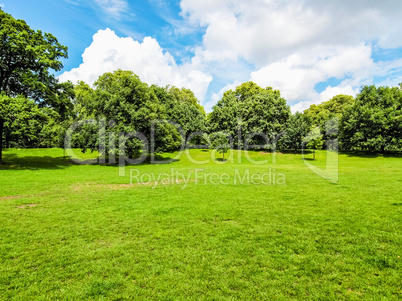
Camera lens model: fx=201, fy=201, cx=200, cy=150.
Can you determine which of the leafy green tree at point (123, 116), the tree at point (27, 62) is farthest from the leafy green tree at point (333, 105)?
the tree at point (27, 62)

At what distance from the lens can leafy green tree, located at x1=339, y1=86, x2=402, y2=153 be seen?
41438 mm

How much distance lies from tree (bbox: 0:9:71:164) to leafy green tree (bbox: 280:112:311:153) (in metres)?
42.6

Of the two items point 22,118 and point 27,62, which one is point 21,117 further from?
point 27,62

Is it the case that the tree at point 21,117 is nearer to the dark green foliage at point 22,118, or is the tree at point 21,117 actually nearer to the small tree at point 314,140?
the dark green foliage at point 22,118

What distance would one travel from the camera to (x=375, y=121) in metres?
41.9

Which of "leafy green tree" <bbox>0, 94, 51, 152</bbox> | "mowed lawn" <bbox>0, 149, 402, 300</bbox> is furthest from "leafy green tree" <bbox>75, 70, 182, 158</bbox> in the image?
"mowed lawn" <bbox>0, 149, 402, 300</bbox>

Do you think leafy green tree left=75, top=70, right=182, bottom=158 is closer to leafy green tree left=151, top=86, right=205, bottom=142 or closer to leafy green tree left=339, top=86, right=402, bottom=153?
leafy green tree left=151, top=86, right=205, bottom=142

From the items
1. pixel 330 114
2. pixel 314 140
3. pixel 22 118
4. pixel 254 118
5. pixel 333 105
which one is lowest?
pixel 314 140

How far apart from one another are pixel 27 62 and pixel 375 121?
2377 inches

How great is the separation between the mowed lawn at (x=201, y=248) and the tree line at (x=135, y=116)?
56.4 feet

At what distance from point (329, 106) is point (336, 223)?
3074 inches

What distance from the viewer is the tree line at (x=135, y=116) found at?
75.8ft

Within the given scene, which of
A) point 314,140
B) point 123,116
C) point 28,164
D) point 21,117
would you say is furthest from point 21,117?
point 314,140

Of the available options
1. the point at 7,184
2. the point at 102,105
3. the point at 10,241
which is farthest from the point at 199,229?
the point at 102,105
